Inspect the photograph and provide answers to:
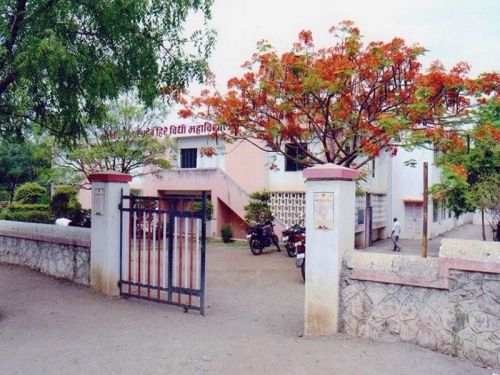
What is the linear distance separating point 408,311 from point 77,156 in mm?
14060

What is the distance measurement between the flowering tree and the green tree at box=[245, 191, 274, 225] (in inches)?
197

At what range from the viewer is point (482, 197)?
1518 centimetres

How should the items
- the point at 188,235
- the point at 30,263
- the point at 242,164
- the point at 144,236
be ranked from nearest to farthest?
the point at 188,235 → the point at 144,236 → the point at 30,263 → the point at 242,164

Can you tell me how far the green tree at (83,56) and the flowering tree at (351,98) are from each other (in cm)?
420

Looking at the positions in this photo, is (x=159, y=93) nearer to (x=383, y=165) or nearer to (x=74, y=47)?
(x=74, y=47)

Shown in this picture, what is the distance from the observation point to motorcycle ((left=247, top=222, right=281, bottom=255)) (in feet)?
51.7

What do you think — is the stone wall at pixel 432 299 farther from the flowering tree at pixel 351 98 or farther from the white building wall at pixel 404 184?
the white building wall at pixel 404 184

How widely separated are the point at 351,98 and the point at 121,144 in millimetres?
8734

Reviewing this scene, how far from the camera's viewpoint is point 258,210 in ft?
58.7

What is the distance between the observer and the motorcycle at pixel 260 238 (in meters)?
15.8

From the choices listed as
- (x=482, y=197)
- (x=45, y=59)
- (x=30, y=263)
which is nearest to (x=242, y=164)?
(x=482, y=197)

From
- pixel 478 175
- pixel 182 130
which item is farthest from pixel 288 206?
pixel 478 175

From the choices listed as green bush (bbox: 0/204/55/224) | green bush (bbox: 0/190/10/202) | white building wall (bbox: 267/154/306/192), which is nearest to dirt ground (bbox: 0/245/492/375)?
white building wall (bbox: 267/154/306/192)

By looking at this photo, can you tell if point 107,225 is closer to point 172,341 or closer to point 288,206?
point 172,341
